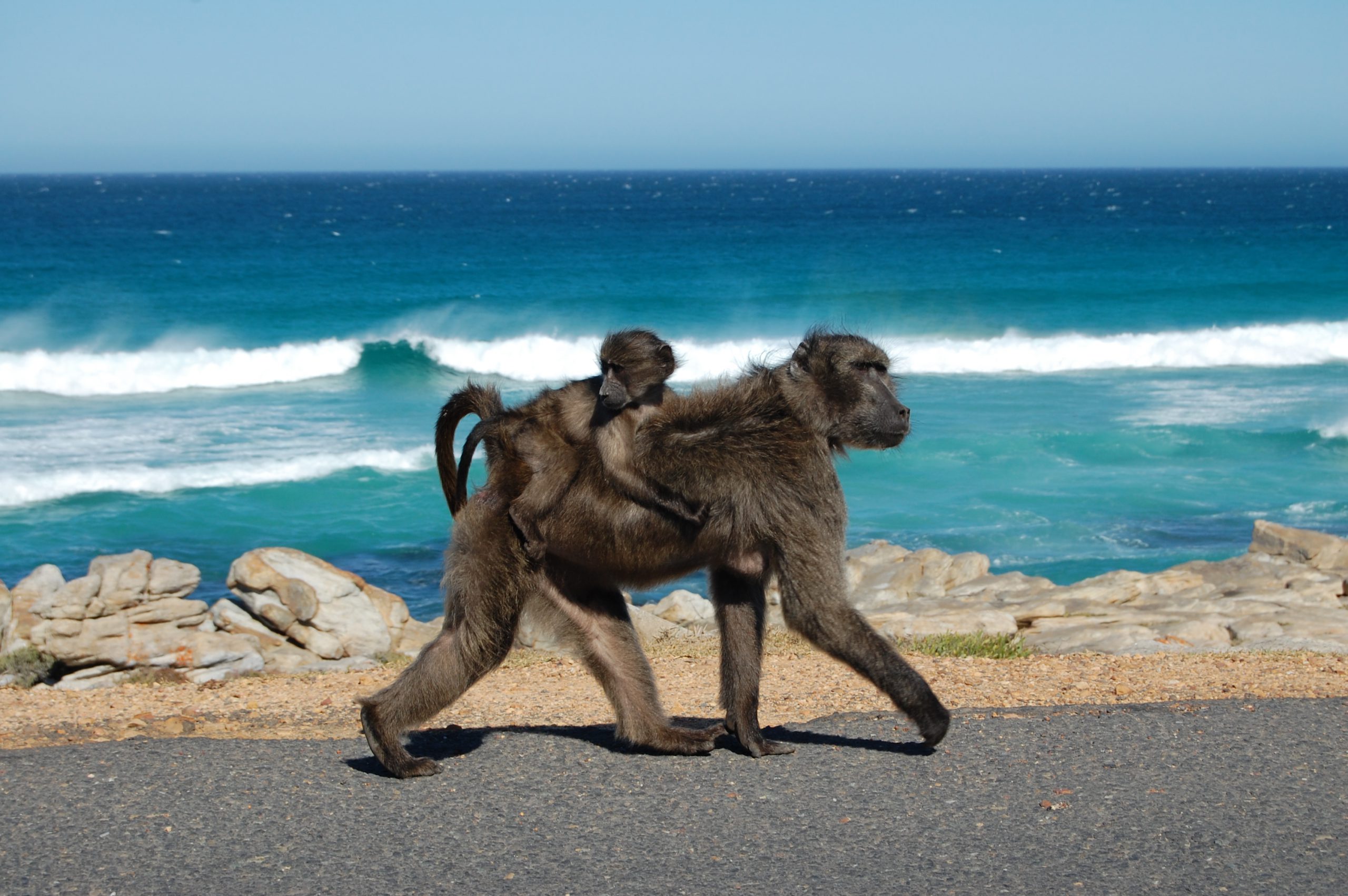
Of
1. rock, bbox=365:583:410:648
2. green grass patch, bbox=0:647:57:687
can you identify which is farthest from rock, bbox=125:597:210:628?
rock, bbox=365:583:410:648

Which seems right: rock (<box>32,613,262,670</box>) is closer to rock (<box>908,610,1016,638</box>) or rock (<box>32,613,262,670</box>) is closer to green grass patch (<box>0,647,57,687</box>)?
green grass patch (<box>0,647,57,687</box>)

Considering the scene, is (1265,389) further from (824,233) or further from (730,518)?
(824,233)

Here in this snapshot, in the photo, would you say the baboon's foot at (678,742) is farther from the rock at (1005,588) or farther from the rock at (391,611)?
the rock at (1005,588)

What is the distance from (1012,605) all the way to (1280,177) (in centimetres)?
18292

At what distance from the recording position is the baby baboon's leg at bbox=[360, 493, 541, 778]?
495 cm

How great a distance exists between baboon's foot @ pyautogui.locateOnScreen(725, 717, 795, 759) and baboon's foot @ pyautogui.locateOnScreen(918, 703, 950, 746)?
1.84 ft

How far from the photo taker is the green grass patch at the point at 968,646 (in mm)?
8711

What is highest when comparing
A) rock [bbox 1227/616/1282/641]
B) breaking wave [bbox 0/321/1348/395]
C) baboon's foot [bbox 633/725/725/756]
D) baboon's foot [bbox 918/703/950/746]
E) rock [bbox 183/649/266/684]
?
baboon's foot [bbox 918/703/950/746]

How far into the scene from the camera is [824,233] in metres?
66.7

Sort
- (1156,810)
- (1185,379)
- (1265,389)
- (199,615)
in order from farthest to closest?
(1185,379), (1265,389), (199,615), (1156,810)

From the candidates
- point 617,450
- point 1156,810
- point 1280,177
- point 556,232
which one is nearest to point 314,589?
point 617,450

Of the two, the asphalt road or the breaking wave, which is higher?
the asphalt road

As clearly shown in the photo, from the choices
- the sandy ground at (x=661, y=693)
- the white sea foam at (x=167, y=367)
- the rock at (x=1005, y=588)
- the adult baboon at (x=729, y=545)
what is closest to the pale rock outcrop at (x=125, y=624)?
the sandy ground at (x=661, y=693)

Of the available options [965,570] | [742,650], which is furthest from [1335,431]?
[742,650]
